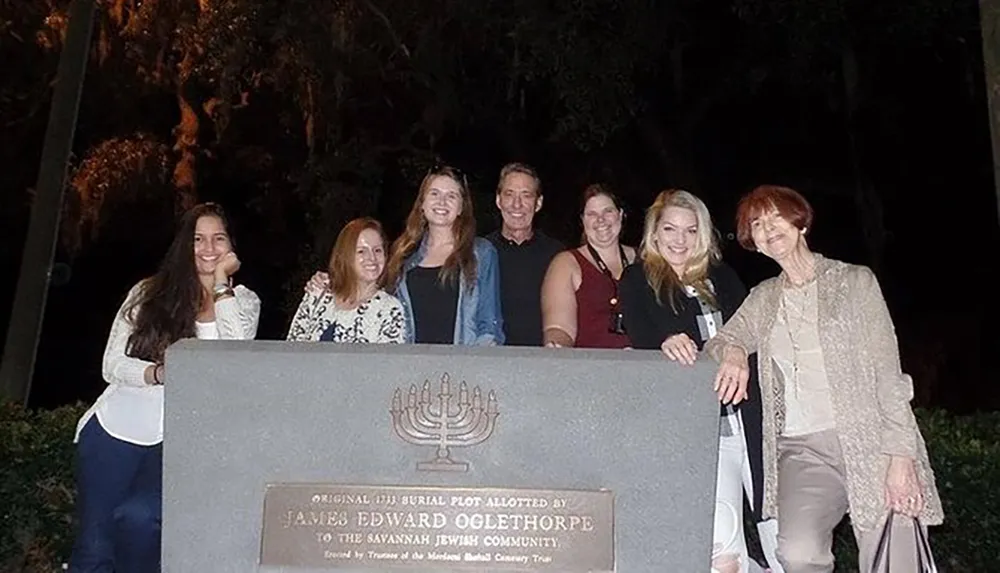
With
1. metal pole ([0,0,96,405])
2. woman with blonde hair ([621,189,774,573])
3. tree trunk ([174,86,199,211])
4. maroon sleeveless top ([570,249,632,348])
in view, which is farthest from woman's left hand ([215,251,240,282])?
tree trunk ([174,86,199,211])

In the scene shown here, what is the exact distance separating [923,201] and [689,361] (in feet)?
40.7

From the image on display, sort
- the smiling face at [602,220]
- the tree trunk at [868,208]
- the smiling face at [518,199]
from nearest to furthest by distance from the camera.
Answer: the smiling face at [602,220] < the smiling face at [518,199] < the tree trunk at [868,208]

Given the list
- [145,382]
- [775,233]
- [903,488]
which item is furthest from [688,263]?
[145,382]

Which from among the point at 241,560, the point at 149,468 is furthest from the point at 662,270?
the point at 149,468

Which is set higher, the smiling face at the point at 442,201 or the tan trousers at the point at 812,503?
the smiling face at the point at 442,201

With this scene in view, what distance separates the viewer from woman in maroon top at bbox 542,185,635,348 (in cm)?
485

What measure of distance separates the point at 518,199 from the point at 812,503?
1800 mm

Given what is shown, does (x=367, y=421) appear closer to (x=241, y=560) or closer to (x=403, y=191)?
(x=241, y=560)

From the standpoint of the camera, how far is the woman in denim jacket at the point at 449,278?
4.85 metres

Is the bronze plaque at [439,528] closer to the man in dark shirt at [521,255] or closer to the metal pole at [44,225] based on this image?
the man in dark shirt at [521,255]

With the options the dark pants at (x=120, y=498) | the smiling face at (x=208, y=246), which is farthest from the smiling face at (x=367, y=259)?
the dark pants at (x=120, y=498)

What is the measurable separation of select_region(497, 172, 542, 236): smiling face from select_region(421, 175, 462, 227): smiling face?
1.23 ft

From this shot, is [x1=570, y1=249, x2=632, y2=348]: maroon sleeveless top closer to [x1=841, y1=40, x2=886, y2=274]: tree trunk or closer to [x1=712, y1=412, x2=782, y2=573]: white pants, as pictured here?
[x1=712, y1=412, x2=782, y2=573]: white pants

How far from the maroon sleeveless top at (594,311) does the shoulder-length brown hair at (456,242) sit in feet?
1.44
